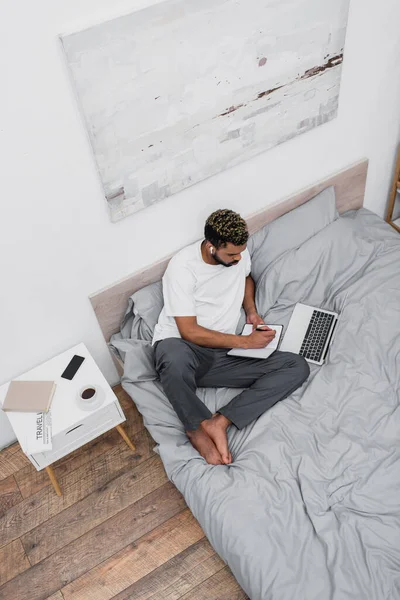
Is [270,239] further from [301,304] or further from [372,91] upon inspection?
[372,91]

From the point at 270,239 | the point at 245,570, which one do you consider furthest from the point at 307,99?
the point at 245,570

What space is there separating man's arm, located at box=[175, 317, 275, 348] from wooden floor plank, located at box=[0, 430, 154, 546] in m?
0.60

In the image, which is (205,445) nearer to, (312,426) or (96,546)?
(312,426)

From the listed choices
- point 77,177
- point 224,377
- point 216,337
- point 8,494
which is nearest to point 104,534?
point 8,494

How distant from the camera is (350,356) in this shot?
83.0 inches

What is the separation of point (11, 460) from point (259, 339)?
53.4 inches

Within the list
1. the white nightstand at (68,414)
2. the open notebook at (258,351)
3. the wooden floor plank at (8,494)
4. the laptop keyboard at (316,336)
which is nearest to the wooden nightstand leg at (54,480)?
the white nightstand at (68,414)

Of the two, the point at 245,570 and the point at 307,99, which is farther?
the point at 307,99

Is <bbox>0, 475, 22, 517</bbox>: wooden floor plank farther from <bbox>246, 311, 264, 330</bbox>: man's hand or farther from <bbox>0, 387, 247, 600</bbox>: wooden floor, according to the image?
<bbox>246, 311, 264, 330</bbox>: man's hand

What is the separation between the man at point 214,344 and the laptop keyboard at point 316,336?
0.08 metres

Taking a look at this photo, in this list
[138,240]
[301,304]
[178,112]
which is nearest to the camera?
[178,112]

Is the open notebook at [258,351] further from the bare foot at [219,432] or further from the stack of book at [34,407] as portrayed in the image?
the stack of book at [34,407]

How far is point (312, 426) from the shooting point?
1943mm

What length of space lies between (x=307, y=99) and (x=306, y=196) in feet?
1.59
